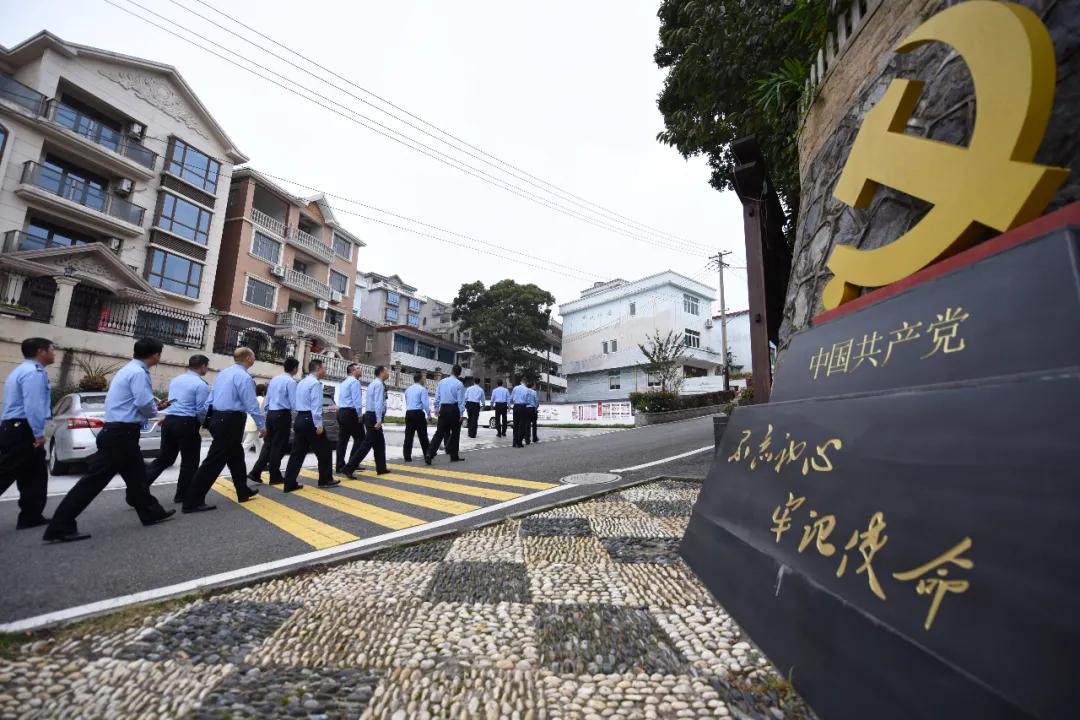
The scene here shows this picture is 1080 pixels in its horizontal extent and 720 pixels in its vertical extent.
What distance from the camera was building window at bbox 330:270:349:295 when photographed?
83.5ft

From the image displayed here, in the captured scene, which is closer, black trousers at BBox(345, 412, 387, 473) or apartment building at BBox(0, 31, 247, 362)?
black trousers at BBox(345, 412, 387, 473)

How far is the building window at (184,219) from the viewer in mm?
17453

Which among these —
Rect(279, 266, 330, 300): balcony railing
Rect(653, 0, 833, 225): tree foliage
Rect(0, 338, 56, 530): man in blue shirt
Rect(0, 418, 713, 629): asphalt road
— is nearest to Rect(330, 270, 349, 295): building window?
Rect(279, 266, 330, 300): balcony railing

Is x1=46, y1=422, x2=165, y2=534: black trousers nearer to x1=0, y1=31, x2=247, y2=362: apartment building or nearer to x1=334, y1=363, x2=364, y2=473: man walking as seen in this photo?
x1=334, y1=363, x2=364, y2=473: man walking

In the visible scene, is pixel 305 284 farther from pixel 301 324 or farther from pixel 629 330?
pixel 629 330

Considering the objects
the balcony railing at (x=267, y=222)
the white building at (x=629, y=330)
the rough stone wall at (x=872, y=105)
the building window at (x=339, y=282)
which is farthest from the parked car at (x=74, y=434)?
the white building at (x=629, y=330)

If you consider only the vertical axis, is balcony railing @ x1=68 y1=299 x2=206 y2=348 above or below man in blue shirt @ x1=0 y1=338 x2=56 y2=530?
above

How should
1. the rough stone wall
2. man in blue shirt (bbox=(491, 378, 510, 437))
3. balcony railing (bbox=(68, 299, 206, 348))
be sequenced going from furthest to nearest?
1. balcony railing (bbox=(68, 299, 206, 348))
2. man in blue shirt (bbox=(491, 378, 510, 437))
3. the rough stone wall

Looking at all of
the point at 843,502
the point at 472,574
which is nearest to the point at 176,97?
the point at 472,574

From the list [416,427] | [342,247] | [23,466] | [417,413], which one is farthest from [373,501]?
[342,247]

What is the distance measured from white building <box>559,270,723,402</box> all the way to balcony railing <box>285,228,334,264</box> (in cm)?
2003

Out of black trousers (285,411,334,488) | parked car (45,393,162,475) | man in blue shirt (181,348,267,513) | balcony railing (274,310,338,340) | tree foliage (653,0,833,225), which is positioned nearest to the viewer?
man in blue shirt (181,348,267,513)

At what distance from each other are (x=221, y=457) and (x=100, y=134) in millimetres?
19731

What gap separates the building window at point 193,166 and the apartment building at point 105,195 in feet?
0.15
